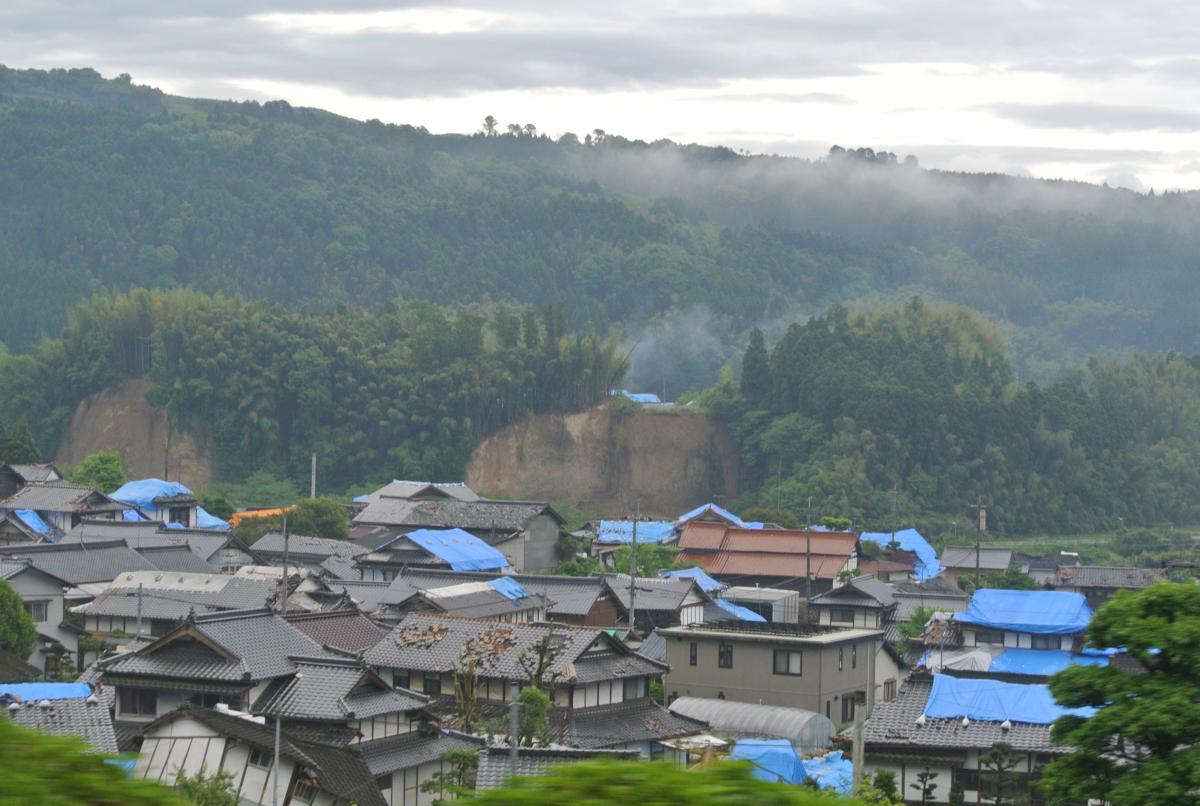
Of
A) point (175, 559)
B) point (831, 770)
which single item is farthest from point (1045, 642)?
point (175, 559)

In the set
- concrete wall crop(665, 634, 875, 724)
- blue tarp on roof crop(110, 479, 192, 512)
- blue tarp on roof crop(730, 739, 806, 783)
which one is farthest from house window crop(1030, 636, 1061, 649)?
blue tarp on roof crop(110, 479, 192, 512)

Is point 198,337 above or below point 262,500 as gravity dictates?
above

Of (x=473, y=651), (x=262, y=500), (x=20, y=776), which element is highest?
(x=20, y=776)

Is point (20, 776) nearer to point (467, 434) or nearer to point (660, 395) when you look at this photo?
point (467, 434)

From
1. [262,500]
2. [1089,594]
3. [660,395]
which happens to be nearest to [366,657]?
[1089,594]

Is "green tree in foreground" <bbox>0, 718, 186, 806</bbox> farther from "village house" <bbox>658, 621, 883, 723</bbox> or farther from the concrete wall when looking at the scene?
the concrete wall

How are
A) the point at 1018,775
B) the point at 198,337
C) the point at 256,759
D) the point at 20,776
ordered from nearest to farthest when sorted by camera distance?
the point at 20,776 → the point at 256,759 → the point at 1018,775 → the point at 198,337

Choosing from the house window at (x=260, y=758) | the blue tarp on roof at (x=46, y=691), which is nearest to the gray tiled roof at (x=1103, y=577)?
the house window at (x=260, y=758)

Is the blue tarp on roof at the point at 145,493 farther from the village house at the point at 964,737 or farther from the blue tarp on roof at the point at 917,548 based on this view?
the village house at the point at 964,737
